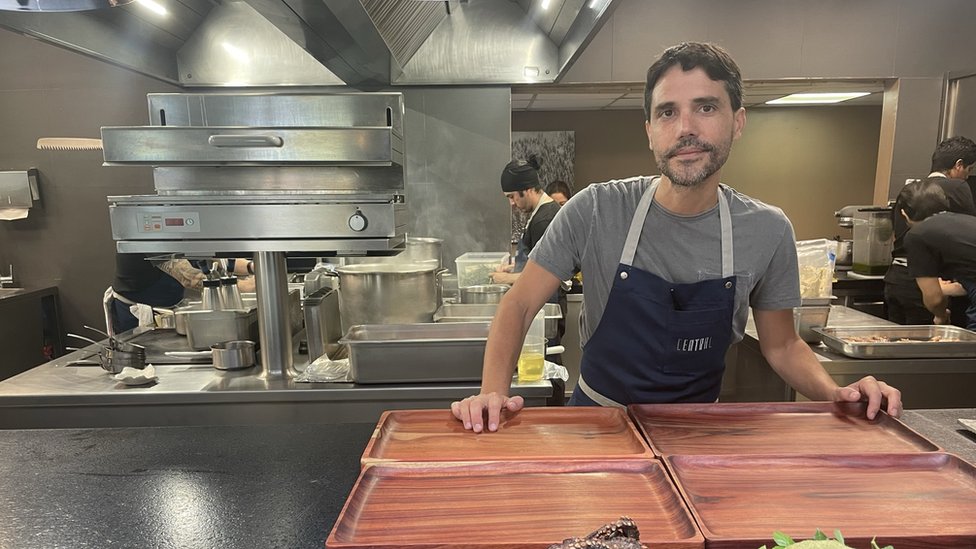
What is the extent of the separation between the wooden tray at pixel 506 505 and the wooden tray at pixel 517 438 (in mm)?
27

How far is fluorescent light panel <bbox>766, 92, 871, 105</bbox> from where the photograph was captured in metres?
6.50

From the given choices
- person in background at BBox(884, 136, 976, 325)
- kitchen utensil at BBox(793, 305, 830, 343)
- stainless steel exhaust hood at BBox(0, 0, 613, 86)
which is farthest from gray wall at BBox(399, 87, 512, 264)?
person in background at BBox(884, 136, 976, 325)

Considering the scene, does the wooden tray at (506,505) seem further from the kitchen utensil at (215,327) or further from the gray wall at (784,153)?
the gray wall at (784,153)

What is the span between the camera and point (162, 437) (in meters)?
1.37

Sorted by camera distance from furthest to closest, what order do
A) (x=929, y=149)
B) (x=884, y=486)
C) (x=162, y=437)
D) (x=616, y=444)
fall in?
(x=929, y=149), (x=162, y=437), (x=616, y=444), (x=884, y=486)

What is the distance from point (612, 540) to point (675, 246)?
3.28ft

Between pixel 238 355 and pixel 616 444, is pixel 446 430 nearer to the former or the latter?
pixel 616 444

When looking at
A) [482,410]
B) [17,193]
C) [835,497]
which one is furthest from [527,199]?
[17,193]

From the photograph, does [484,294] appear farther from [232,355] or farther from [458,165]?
[458,165]

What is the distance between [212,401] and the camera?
1.90 m

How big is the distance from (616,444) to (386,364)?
107 cm

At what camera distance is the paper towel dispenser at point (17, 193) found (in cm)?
430

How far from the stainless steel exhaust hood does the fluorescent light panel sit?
13.7 feet

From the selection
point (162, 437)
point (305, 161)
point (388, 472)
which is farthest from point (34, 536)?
point (305, 161)
